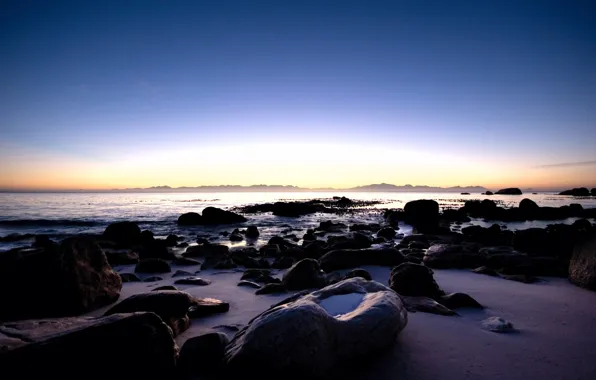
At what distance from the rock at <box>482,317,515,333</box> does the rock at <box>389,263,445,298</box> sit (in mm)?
1117

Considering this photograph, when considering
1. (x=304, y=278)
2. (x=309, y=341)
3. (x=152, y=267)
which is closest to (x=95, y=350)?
(x=309, y=341)

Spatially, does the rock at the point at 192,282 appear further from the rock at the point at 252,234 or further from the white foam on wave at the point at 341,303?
the rock at the point at 252,234

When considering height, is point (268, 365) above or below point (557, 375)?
above

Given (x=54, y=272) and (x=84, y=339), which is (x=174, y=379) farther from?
(x=54, y=272)

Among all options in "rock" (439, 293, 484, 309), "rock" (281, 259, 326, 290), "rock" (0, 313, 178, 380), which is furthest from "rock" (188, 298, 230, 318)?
"rock" (439, 293, 484, 309)

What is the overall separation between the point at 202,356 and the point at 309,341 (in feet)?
3.76

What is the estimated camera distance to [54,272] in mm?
5145

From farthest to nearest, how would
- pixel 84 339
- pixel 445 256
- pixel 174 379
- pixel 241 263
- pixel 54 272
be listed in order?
pixel 241 263, pixel 445 256, pixel 54 272, pixel 174 379, pixel 84 339

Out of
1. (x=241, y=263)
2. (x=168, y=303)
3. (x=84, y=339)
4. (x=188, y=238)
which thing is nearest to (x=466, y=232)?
(x=241, y=263)

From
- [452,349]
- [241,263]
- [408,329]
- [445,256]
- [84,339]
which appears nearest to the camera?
[84,339]

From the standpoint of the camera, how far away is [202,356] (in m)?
3.24

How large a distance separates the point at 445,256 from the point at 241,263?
573 cm

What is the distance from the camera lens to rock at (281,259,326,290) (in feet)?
21.3

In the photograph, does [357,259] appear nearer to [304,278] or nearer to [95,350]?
[304,278]
